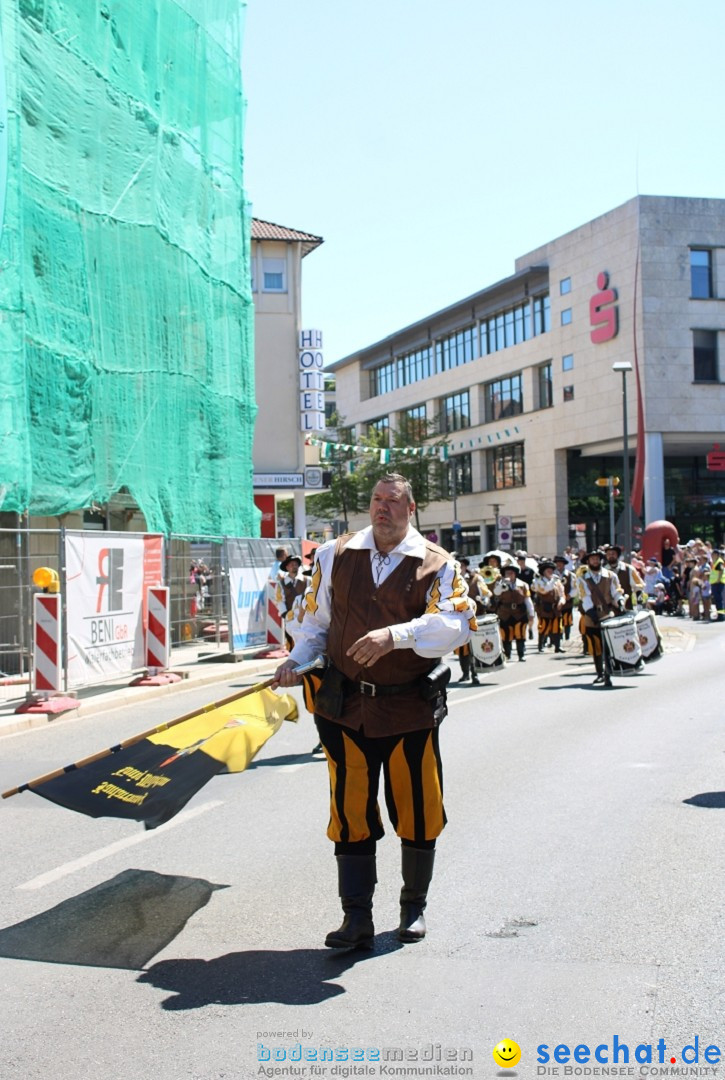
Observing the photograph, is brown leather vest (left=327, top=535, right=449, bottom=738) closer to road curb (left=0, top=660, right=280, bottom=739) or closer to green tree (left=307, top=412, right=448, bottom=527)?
road curb (left=0, top=660, right=280, bottom=739)

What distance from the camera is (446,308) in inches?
2630

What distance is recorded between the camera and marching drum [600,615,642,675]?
581 inches

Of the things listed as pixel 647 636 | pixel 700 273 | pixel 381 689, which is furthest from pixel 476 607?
pixel 700 273

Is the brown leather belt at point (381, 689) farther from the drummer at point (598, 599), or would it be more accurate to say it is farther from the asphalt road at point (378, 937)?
the drummer at point (598, 599)

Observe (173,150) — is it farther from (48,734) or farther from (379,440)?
(379,440)

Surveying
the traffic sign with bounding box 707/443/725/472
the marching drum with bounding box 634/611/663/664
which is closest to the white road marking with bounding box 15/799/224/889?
the marching drum with bounding box 634/611/663/664

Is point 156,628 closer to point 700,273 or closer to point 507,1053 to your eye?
point 507,1053

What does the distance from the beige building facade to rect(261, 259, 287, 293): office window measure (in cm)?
1197

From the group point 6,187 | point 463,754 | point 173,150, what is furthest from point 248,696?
point 173,150

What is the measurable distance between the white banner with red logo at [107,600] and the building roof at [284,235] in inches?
807

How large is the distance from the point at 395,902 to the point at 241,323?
1978 cm

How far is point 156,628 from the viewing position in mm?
15531

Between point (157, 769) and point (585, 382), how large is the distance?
5163 cm

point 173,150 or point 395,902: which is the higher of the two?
point 173,150
